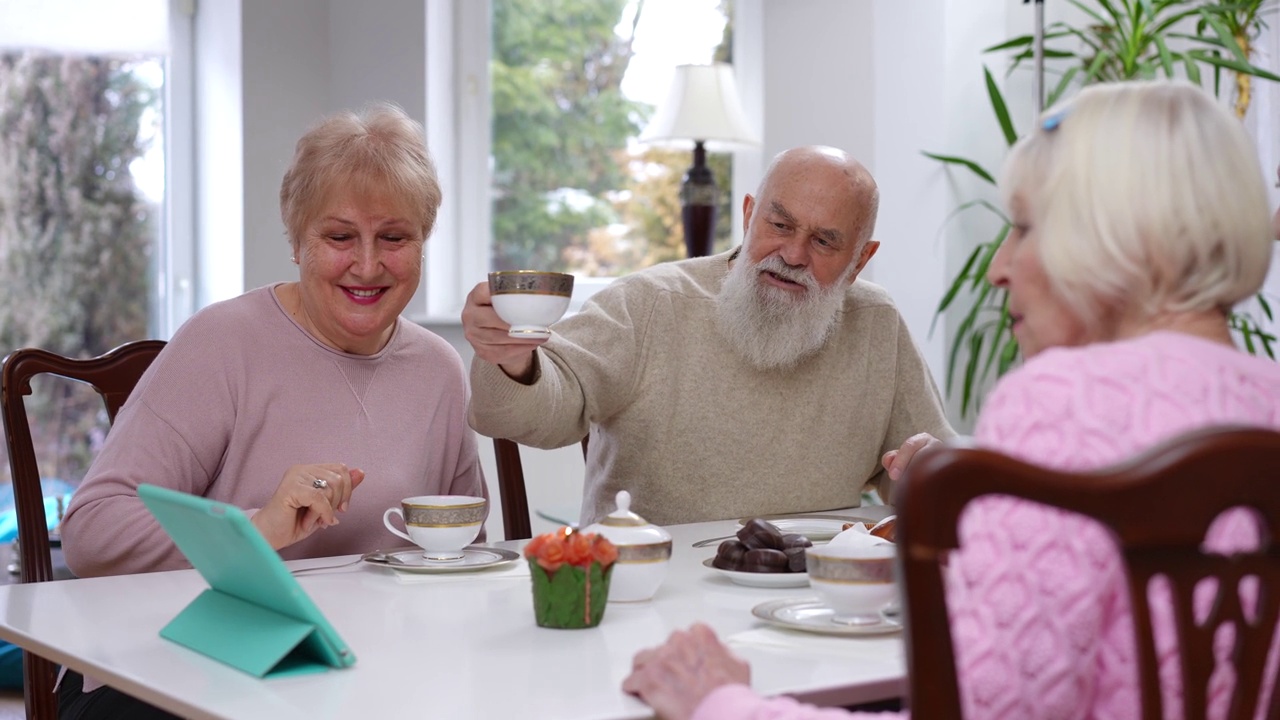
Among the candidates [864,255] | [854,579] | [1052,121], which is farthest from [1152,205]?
[864,255]

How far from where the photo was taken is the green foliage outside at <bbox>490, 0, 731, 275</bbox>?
4.78m

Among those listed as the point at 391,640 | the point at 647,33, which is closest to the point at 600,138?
the point at 647,33

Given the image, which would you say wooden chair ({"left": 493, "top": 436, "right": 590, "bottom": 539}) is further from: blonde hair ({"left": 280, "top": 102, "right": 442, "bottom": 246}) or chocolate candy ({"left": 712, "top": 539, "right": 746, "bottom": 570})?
chocolate candy ({"left": 712, "top": 539, "right": 746, "bottom": 570})

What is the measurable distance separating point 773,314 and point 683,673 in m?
1.36

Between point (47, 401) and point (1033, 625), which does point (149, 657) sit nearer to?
point (1033, 625)

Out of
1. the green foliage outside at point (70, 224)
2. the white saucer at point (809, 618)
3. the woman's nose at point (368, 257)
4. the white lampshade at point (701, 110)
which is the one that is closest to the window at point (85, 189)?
the green foliage outside at point (70, 224)

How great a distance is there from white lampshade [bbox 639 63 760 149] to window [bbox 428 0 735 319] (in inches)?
24.8

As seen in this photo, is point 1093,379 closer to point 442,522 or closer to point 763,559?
point 763,559

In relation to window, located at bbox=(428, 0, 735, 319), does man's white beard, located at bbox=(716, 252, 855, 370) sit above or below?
below

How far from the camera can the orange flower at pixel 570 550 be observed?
4.52ft

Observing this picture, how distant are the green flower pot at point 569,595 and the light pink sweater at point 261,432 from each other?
72 cm

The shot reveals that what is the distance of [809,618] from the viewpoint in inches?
55.6

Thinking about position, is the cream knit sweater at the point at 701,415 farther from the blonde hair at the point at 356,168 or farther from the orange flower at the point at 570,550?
the orange flower at the point at 570,550

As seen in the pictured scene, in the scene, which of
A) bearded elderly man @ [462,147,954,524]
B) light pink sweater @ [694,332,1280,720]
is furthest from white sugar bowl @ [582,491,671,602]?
bearded elderly man @ [462,147,954,524]
